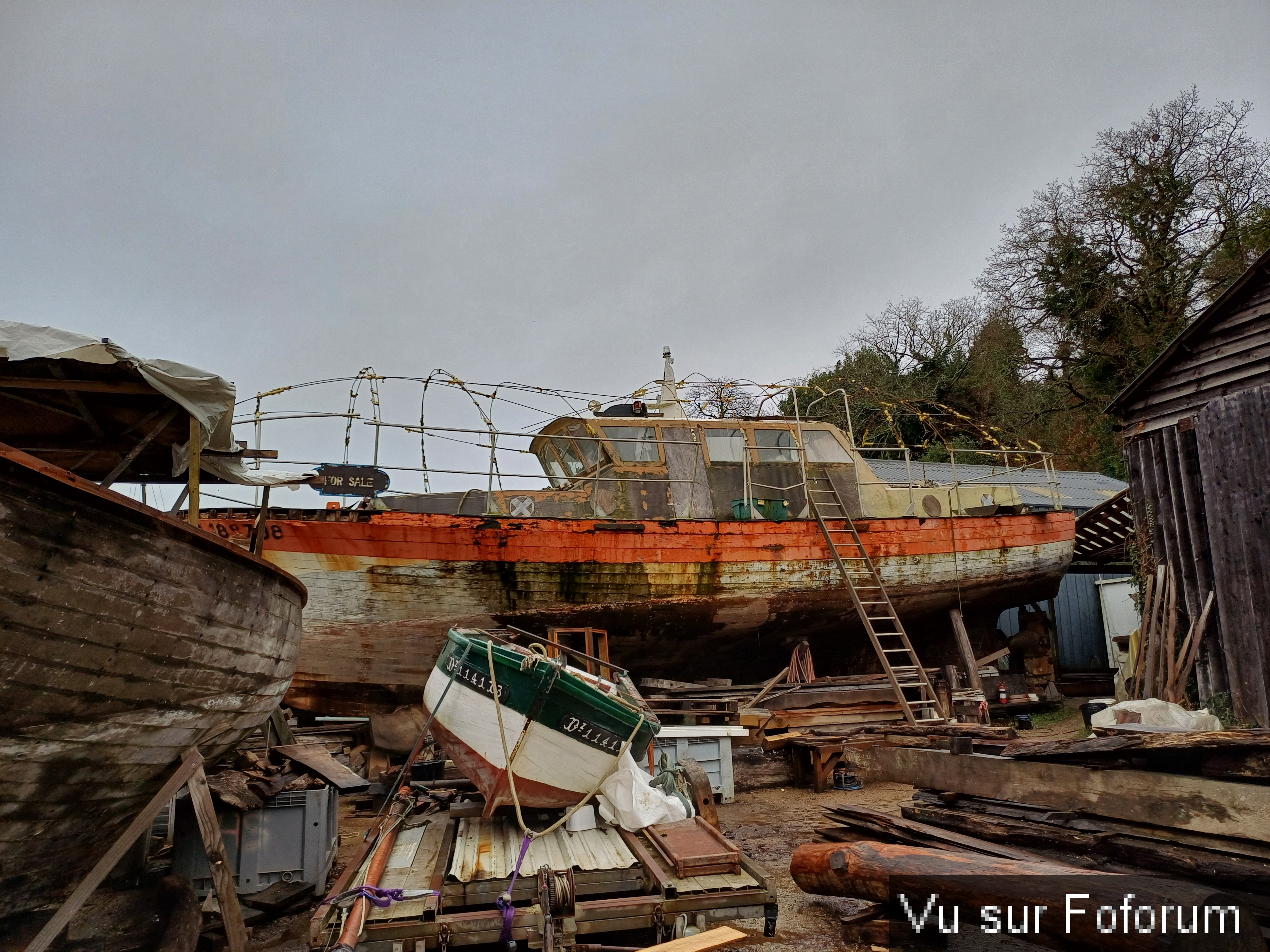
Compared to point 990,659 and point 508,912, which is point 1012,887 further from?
point 990,659

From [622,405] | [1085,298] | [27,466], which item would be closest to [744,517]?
[622,405]

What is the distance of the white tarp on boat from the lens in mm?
4004

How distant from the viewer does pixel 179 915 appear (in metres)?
4.34

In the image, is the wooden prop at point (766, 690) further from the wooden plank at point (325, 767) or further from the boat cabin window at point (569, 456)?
the wooden plank at point (325, 767)

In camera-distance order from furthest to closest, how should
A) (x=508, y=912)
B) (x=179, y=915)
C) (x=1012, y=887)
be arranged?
(x=179, y=915), (x=508, y=912), (x=1012, y=887)

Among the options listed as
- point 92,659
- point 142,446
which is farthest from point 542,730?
point 142,446

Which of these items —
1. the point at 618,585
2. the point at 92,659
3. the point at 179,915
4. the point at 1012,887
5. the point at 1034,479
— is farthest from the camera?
the point at 1034,479

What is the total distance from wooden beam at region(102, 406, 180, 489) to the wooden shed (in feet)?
32.6

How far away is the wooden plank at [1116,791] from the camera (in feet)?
10.8

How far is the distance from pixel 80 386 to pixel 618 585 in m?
7.21

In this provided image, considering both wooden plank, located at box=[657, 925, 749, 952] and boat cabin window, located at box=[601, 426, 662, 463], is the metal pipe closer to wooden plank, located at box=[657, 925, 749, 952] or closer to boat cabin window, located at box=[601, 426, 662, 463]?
wooden plank, located at box=[657, 925, 749, 952]

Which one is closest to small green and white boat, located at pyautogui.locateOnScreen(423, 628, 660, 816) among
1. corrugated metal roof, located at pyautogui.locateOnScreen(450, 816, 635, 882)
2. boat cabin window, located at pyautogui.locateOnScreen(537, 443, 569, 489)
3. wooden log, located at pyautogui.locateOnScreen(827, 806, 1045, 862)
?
corrugated metal roof, located at pyautogui.locateOnScreen(450, 816, 635, 882)

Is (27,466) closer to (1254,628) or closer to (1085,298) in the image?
(1254,628)

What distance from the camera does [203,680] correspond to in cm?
440
